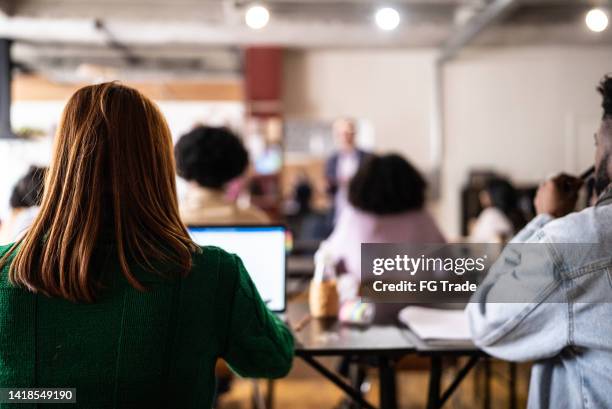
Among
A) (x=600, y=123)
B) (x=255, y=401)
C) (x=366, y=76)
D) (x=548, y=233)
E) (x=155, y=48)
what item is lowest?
(x=255, y=401)

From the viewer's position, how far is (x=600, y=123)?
133 centimetres

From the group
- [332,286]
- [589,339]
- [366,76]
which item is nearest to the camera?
[589,339]

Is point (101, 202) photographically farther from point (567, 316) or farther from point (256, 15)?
point (256, 15)

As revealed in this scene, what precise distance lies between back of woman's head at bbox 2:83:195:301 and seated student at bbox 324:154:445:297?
1293 millimetres

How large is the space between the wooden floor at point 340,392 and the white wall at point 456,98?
12.2ft

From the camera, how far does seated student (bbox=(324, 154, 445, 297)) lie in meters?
2.25

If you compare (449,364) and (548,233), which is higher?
(548,233)

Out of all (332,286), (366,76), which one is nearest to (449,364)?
(332,286)

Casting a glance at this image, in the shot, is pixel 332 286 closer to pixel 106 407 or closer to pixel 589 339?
pixel 589 339

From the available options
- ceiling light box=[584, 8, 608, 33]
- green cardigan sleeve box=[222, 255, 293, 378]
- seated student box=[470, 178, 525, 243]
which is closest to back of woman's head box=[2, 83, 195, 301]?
green cardigan sleeve box=[222, 255, 293, 378]

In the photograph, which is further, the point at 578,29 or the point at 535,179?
the point at 535,179

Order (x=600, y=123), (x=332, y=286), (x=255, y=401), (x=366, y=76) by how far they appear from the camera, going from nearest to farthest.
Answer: (x=600, y=123) < (x=332, y=286) < (x=255, y=401) < (x=366, y=76)

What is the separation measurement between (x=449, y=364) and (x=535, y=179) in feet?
17.6

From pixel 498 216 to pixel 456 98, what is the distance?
344 centimetres
